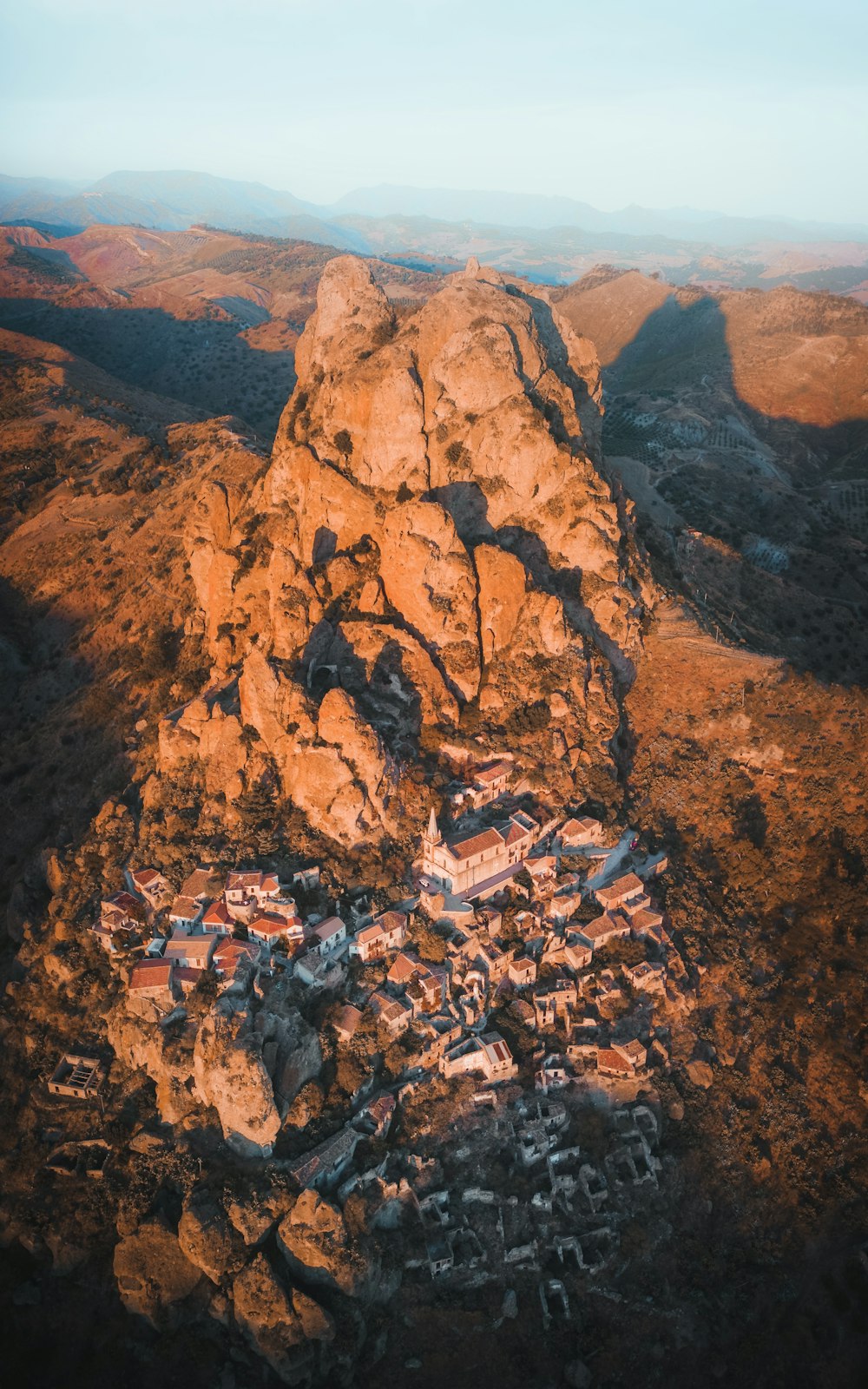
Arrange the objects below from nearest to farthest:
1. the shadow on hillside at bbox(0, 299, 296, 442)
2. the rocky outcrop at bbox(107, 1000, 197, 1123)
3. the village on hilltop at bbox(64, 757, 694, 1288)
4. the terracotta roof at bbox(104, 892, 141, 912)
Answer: the village on hilltop at bbox(64, 757, 694, 1288) → the rocky outcrop at bbox(107, 1000, 197, 1123) → the terracotta roof at bbox(104, 892, 141, 912) → the shadow on hillside at bbox(0, 299, 296, 442)

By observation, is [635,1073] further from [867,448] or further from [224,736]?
[867,448]

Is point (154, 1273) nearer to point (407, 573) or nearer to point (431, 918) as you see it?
point (431, 918)

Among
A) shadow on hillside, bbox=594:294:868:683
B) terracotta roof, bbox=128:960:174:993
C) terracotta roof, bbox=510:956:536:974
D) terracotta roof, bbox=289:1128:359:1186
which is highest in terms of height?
shadow on hillside, bbox=594:294:868:683

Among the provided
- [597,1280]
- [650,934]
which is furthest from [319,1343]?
[650,934]

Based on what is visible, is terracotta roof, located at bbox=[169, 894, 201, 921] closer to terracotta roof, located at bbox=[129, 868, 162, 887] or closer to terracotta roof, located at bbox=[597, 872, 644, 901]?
terracotta roof, located at bbox=[129, 868, 162, 887]

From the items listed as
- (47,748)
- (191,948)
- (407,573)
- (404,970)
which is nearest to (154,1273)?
(191,948)

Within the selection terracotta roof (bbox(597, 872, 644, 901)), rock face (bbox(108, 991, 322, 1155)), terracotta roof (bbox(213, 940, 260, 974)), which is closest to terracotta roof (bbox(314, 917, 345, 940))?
terracotta roof (bbox(213, 940, 260, 974))
